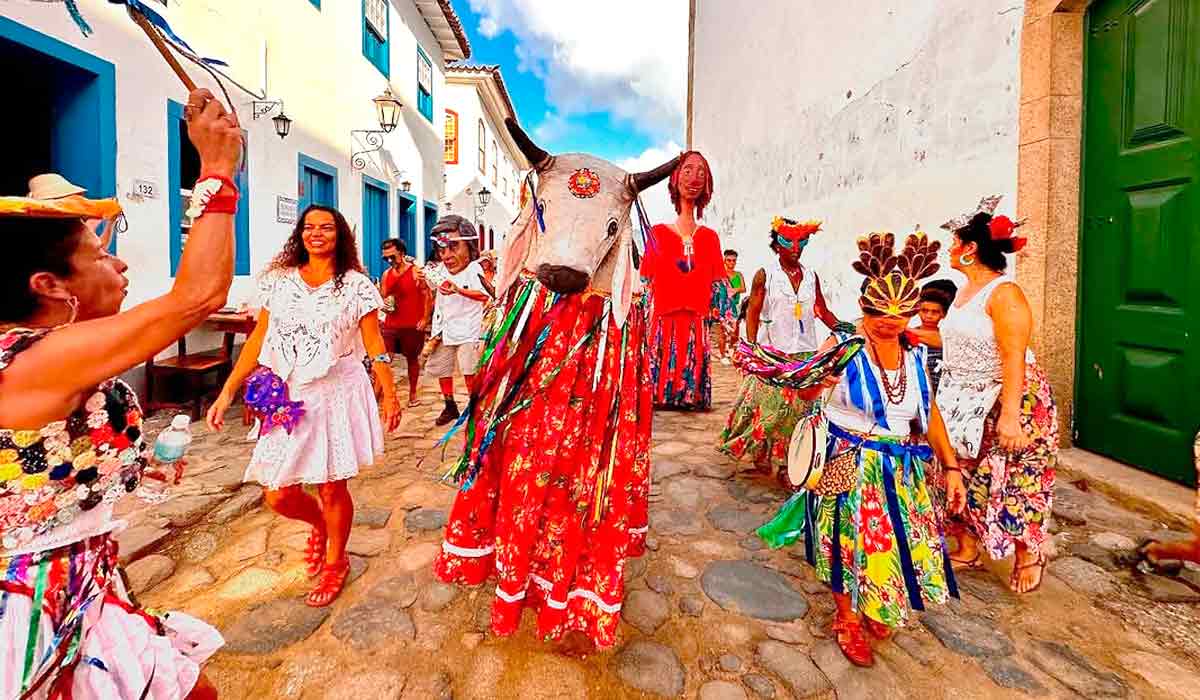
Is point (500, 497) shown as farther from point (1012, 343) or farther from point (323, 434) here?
point (1012, 343)

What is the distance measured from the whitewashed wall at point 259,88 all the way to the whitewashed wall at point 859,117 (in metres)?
6.76

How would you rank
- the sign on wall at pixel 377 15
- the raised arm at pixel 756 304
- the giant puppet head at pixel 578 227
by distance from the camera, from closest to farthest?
the giant puppet head at pixel 578 227 < the raised arm at pixel 756 304 < the sign on wall at pixel 377 15

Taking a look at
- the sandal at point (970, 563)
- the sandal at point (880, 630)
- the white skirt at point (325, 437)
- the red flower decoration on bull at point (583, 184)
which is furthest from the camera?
the sandal at point (970, 563)

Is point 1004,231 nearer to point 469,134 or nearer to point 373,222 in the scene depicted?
point 373,222

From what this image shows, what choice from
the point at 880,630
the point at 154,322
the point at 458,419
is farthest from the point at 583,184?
the point at 880,630

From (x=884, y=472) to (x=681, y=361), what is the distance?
152 inches

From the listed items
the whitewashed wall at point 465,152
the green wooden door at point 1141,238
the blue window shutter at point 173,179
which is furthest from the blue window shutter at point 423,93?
the green wooden door at point 1141,238

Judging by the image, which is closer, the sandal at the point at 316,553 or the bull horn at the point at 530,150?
the bull horn at the point at 530,150

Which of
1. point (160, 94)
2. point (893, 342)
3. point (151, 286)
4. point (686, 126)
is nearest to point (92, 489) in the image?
point (893, 342)

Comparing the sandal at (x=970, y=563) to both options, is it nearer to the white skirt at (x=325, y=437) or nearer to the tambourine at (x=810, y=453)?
the tambourine at (x=810, y=453)

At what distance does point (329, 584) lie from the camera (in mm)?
2678

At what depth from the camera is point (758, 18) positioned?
32.4ft

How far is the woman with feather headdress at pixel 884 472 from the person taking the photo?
225 centimetres

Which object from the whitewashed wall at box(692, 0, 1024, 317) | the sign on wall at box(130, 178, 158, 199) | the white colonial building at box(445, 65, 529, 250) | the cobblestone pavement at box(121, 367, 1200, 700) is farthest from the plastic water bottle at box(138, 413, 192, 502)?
the white colonial building at box(445, 65, 529, 250)
